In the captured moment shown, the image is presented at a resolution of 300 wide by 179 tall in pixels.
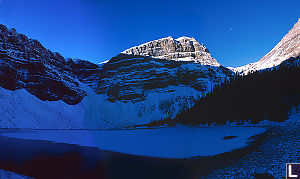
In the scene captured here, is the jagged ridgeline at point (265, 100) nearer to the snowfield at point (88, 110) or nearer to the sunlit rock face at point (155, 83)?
the sunlit rock face at point (155, 83)

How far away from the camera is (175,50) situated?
12275 cm

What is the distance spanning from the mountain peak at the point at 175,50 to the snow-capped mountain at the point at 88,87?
337 inches

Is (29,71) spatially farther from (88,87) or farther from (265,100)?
(265,100)

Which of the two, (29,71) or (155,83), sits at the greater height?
(29,71)

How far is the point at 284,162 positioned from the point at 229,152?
266 centimetres

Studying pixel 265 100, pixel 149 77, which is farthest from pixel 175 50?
pixel 265 100

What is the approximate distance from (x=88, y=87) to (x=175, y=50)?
7553 cm

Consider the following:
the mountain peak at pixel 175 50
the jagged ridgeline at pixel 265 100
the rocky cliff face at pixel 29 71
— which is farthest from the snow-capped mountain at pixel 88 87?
the jagged ridgeline at pixel 265 100

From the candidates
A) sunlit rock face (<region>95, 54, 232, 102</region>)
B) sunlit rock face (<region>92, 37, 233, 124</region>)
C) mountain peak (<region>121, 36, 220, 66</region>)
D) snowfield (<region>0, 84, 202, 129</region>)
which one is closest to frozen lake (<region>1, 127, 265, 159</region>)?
snowfield (<region>0, 84, 202, 129</region>)

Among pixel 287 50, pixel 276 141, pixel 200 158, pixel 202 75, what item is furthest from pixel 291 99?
pixel 287 50

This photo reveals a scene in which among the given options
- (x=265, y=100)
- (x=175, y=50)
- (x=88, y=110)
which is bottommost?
(x=88, y=110)

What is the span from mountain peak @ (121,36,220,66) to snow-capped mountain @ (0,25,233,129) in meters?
→ 8.56

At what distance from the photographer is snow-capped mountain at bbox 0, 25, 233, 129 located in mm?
54000

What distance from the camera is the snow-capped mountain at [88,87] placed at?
177 ft
